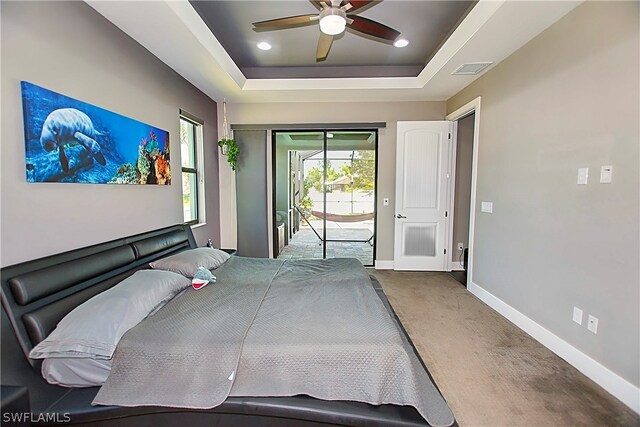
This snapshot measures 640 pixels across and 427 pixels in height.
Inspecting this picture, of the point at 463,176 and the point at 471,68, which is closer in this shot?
the point at 471,68

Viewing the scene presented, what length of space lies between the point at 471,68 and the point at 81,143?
3.68 metres

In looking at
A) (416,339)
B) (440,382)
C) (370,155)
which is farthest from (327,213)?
(440,382)

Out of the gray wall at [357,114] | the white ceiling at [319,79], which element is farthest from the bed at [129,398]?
the gray wall at [357,114]

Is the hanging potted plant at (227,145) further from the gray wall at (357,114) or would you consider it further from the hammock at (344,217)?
the hammock at (344,217)

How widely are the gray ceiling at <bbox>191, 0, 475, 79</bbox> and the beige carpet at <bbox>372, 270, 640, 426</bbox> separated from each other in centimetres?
262

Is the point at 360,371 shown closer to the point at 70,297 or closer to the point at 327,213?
the point at 70,297

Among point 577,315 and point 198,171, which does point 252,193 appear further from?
point 577,315

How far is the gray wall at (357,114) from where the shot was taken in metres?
4.55

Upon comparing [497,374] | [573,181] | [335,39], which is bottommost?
[497,374]

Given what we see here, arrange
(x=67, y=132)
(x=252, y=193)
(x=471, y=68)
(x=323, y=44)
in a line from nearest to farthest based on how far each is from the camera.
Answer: (x=67, y=132)
(x=323, y=44)
(x=471, y=68)
(x=252, y=193)

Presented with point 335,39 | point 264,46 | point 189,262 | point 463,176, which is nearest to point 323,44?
point 335,39

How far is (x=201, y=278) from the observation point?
228 cm

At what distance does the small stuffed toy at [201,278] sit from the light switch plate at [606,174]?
9.34 ft

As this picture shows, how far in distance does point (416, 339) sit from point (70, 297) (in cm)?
249
